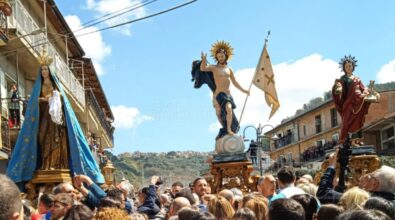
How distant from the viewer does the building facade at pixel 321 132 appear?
4153 cm

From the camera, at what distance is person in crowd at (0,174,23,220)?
281cm

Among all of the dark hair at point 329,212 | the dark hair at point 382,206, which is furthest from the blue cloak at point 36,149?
the dark hair at point 382,206

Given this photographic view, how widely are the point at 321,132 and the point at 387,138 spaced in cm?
1250

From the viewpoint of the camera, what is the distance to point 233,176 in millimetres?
12328

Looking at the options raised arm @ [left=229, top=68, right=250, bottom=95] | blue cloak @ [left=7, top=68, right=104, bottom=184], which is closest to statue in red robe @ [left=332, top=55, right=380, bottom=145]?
raised arm @ [left=229, top=68, right=250, bottom=95]

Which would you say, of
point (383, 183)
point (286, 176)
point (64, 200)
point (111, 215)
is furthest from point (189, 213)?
point (286, 176)

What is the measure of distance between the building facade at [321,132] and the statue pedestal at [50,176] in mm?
29857

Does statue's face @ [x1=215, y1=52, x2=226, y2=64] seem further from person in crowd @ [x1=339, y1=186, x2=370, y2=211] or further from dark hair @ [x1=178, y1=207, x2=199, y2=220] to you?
dark hair @ [x1=178, y1=207, x2=199, y2=220]

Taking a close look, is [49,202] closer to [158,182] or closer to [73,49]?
[158,182]

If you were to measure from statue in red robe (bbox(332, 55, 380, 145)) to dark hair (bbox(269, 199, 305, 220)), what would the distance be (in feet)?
25.4

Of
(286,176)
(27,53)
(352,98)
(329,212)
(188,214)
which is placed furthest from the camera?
(27,53)

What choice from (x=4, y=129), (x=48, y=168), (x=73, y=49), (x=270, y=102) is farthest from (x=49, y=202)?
(x=73, y=49)

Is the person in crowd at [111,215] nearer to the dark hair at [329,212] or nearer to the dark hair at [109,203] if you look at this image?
the dark hair at [109,203]

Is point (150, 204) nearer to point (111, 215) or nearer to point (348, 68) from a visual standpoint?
point (111, 215)
